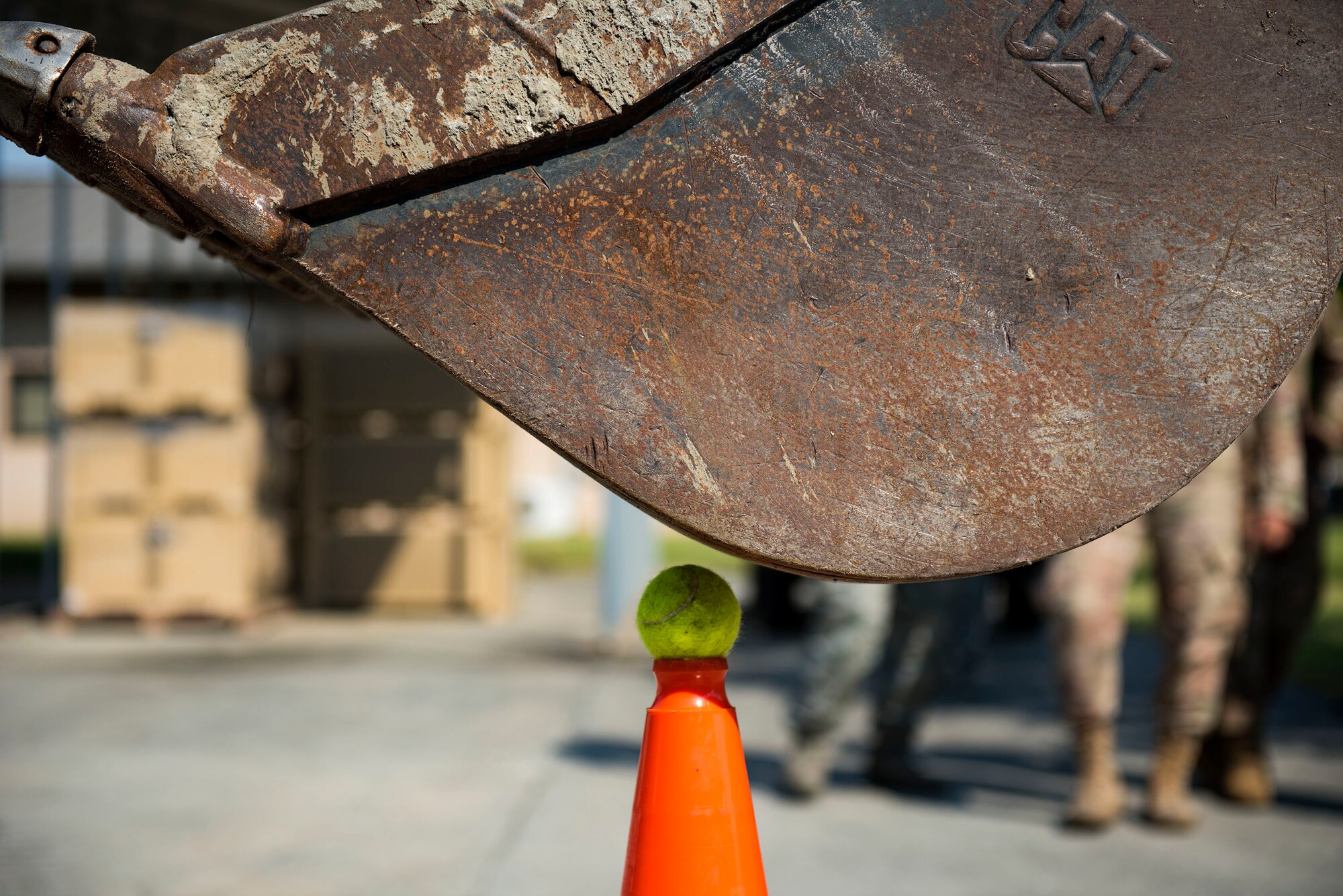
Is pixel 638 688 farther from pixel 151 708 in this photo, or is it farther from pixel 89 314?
pixel 89 314

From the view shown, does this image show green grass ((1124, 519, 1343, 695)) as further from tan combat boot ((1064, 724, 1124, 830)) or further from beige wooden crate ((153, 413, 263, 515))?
beige wooden crate ((153, 413, 263, 515))

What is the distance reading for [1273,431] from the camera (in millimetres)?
3646

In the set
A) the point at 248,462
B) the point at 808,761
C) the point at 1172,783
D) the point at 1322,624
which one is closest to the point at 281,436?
the point at 248,462

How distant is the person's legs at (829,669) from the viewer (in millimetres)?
3832

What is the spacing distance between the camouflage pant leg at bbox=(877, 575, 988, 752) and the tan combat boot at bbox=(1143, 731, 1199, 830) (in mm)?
755

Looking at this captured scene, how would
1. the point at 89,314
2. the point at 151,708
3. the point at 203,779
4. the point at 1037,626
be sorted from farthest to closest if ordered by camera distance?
the point at 1037,626, the point at 89,314, the point at 151,708, the point at 203,779

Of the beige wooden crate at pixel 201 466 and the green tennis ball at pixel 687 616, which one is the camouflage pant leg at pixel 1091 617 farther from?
the beige wooden crate at pixel 201 466

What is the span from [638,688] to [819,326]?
5115mm

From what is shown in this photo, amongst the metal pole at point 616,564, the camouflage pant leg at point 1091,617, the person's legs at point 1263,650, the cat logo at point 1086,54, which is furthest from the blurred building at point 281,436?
the person's legs at point 1263,650

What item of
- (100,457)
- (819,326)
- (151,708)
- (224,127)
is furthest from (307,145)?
(100,457)

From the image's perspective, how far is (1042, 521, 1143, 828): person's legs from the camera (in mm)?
3449

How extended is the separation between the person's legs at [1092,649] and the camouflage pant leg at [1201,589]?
151mm

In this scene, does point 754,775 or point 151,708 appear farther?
point 151,708

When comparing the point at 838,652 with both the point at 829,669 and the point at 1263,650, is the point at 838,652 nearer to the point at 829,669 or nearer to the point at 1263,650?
the point at 829,669
